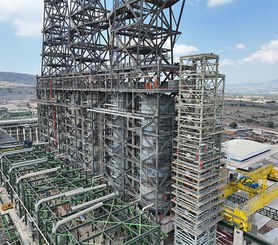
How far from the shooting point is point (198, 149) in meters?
17.6

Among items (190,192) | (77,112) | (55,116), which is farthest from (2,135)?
(190,192)

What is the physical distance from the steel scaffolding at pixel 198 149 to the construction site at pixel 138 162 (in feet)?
0.32

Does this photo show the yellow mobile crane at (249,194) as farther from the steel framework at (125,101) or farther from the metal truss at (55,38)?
the metal truss at (55,38)

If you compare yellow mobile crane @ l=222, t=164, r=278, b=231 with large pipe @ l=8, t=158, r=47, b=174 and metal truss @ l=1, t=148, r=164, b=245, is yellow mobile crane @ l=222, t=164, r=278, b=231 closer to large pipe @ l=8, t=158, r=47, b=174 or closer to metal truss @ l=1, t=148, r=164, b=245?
A: metal truss @ l=1, t=148, r=164, b=245

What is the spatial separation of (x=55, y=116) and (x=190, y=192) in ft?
112

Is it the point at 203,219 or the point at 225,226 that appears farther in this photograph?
the point at 225,226

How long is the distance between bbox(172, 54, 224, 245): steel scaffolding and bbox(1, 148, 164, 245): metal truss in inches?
134

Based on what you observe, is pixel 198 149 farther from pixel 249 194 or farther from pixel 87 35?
pixel 87 35

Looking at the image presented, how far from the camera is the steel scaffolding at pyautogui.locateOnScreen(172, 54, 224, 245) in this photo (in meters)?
17.4

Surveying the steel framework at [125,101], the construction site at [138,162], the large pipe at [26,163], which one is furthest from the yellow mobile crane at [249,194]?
the large pipe at [26,163]

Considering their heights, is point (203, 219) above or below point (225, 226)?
above

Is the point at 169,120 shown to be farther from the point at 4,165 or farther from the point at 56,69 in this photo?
the point at 56,69

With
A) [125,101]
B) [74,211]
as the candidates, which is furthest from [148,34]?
[74,211]

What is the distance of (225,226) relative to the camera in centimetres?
2116
